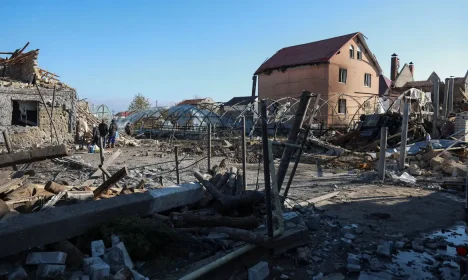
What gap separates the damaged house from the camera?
1712 centimetres

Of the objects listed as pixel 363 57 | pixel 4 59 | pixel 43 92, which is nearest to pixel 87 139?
pixel 43 92

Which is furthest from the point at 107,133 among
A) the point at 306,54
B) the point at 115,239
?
the point at 306,54

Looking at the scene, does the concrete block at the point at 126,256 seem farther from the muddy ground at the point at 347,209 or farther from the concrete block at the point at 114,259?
the muddy ground at the point at 347,209

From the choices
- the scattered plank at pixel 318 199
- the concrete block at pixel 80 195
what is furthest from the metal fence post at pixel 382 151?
the concrete block at pixel 80 195

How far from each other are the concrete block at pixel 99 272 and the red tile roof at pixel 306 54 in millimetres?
30299

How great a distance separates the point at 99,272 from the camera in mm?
3521

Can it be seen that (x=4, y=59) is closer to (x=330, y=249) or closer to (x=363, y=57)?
(x=330, y=249)

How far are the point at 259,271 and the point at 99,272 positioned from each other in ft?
5.53

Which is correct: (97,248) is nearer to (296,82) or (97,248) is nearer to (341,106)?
(296,82)

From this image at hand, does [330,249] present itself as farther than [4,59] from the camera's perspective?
No

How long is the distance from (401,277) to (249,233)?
1.88 m

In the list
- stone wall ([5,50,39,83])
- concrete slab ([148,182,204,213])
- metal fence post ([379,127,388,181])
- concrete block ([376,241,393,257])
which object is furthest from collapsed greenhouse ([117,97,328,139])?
concrete block ([376,241,393,257])

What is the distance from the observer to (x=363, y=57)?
1428 inches

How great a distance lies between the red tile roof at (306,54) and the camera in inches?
1265
